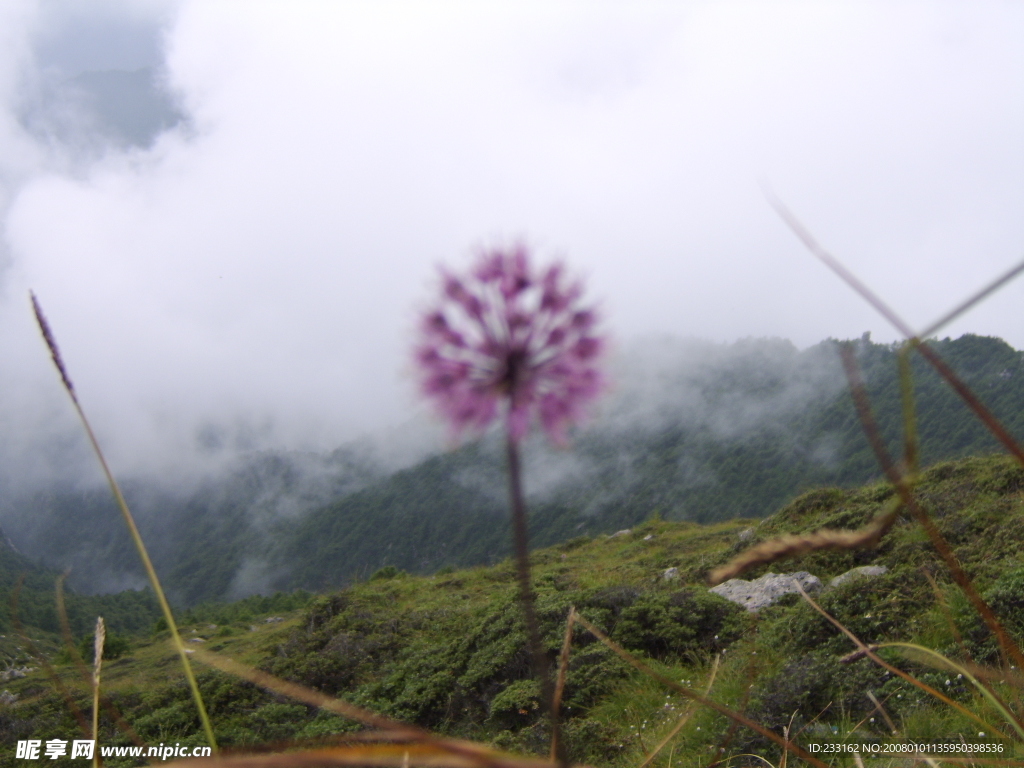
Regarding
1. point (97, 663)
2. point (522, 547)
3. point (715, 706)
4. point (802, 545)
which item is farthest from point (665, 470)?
point (522, 547)

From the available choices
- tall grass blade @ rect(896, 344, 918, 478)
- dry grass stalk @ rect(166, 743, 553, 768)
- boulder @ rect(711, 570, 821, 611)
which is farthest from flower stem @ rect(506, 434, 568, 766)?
boulder @ rect(711, 570, 821, 611)

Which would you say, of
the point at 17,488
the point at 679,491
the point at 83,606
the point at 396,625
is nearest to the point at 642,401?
the point at 396,625

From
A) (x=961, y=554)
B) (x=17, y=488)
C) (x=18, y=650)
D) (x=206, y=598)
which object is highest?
(x=17, y=488)

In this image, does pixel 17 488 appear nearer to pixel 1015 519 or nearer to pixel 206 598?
pixel 206 598

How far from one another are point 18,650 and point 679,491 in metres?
80.0

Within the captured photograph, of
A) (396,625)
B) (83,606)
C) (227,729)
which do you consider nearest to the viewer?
(227,729)

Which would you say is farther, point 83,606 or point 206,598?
point 206,598

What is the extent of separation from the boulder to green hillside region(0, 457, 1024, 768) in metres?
0.40

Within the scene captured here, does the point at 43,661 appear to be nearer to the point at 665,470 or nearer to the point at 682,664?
the point at 682,664

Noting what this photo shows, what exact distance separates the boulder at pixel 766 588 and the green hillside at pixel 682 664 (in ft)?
1.33

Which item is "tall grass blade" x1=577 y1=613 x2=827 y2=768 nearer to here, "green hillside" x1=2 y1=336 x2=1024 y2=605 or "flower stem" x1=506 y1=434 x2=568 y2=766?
"flower stem" x1=506 y1=434 x2=568 y2=766

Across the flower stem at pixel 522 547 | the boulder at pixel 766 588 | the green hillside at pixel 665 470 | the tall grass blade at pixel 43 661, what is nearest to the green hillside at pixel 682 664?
the boulder at pixel 766 588

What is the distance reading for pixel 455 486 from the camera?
78938mm

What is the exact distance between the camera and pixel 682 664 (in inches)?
347
